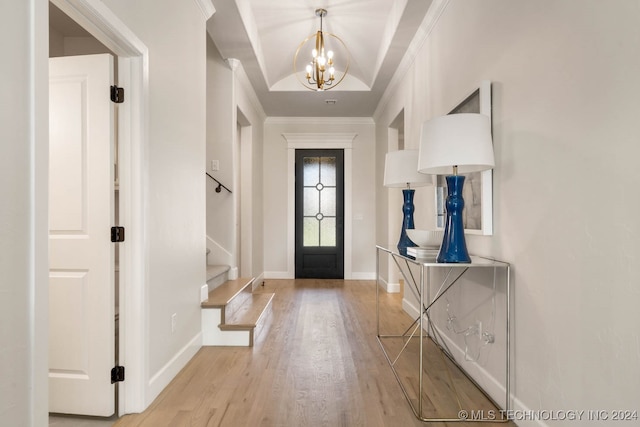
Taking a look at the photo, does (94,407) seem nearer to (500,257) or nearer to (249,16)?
(500,257)

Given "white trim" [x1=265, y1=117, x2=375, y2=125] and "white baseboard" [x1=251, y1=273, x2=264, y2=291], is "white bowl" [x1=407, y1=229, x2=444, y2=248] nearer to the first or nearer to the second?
"white baseboard" [x1=251, y1=273, x2=264, y2=291]

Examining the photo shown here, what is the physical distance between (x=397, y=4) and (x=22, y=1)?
3.03 m

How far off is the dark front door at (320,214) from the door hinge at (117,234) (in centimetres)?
454

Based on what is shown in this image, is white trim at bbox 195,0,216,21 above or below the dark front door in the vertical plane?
above

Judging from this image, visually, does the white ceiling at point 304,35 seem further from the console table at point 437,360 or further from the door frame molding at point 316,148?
the console table at point 437,360

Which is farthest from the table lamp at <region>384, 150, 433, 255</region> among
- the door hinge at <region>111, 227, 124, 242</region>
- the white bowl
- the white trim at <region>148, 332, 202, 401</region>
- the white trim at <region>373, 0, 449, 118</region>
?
the door hinge at <region>111, 227, 124, 242</region>

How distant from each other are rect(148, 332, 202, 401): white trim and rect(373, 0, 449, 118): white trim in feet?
10.5

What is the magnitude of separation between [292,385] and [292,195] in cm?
436

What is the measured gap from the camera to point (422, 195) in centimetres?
372

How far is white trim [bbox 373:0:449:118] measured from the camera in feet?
10.2

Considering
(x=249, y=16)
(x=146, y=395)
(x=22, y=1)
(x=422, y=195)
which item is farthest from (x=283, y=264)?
(x=22, y=1)

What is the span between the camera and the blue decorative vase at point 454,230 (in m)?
2.09

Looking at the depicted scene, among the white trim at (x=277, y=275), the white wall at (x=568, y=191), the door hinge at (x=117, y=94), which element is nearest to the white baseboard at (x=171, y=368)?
the door hinge at (x=117, y=94)

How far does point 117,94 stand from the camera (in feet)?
6.68
